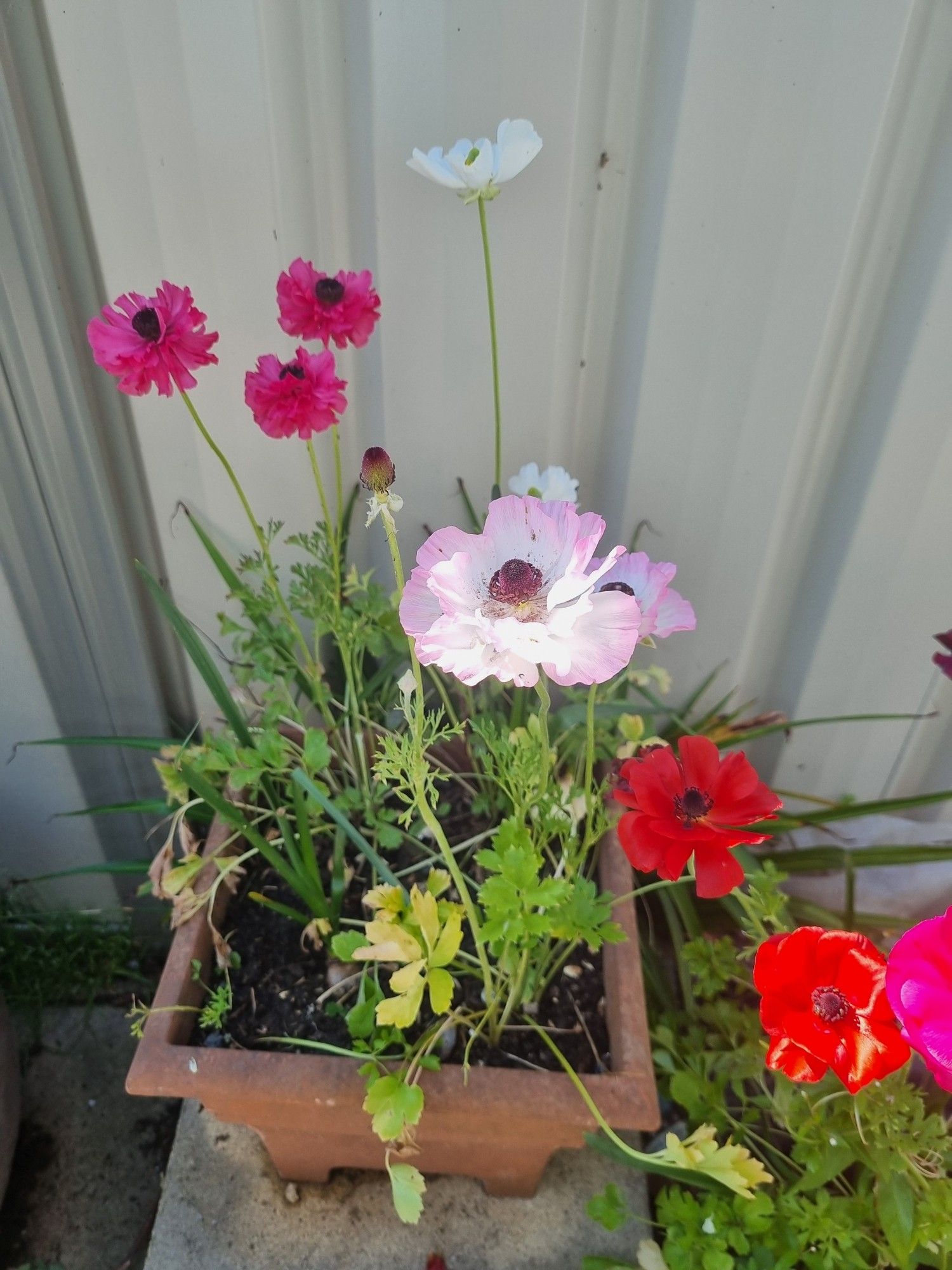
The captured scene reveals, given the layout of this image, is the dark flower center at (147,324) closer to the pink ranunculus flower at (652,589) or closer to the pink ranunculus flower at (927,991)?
the pink ranunculus flower at (652,589)

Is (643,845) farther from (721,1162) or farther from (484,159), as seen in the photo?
(484,159)

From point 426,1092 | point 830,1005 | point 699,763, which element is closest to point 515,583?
point 699,763

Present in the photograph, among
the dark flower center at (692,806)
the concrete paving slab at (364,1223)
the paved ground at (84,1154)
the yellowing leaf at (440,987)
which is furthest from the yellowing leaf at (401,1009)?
the paved ground at (84,1154)

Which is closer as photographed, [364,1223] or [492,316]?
[492,316]

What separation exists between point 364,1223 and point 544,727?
59 centimetres

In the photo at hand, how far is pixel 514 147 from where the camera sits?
0.63m

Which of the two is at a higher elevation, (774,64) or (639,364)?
(774,64)

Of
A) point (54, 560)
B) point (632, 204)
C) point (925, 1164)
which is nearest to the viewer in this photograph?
point (925, 1164)

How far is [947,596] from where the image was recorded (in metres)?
0.94

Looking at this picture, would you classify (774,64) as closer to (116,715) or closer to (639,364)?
(639,364)

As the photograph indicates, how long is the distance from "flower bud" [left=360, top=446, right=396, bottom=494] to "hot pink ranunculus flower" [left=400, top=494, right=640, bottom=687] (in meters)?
0.04

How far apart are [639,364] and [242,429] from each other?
1.31ft

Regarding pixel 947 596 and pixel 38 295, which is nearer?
pixel 38 295

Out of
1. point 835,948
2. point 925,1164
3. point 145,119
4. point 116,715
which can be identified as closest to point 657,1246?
point 925,1164
